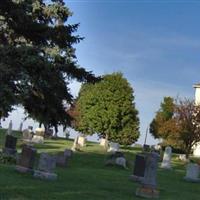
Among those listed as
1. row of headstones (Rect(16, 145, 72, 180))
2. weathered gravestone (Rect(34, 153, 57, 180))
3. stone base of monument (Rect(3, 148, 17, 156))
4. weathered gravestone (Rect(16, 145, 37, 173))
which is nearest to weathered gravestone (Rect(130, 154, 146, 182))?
row of headstones (Rect(16, 145, 72, 180))

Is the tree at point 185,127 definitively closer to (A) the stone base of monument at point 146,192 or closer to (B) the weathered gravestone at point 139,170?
(B) the weathered gravestone at point 139,170

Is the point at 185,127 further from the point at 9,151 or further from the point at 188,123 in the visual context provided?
the point at 9,151

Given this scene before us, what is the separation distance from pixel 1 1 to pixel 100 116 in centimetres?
3289

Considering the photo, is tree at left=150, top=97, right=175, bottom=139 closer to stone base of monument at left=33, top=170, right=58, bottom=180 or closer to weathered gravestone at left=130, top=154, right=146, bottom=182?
weathered gravestone at left=130, top=154, right=146, bottom=182

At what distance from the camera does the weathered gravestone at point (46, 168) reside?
19.7 m

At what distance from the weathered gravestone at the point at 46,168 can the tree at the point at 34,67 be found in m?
3.60

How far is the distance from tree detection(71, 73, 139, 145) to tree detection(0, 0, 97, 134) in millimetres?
16324

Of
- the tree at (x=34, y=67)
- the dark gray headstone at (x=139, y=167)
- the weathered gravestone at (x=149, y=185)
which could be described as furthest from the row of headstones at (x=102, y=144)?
the weathered gravestone at (x=149, y=185)

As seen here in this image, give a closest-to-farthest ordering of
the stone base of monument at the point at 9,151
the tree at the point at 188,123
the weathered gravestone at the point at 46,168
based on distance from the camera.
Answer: the weathered gravestone at the point at 46,168 → the stone base of monument at the point at 9,151 → the tree at the point at 188,123

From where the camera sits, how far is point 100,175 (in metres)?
23.7

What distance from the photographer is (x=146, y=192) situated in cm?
1811

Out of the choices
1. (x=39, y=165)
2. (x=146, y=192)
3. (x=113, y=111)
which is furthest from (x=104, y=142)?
(x=146, y=192)

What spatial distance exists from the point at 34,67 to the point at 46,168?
606cm

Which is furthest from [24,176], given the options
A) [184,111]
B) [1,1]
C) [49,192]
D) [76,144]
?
[184,111]
